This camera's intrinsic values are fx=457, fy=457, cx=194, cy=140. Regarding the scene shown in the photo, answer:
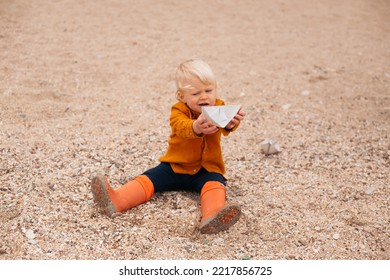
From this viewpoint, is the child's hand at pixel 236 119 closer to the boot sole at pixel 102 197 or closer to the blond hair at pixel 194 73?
the blond hair at pixel 194 73

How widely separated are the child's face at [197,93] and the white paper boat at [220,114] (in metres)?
0.15

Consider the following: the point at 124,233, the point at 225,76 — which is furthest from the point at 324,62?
the point at 124,233

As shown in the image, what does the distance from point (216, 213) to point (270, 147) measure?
1.11m

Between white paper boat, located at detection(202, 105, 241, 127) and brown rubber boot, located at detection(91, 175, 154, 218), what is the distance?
0.57 metres

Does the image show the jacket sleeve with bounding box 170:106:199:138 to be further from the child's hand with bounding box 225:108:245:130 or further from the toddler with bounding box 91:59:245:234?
the child's hand with bounding box 225:108:245:130

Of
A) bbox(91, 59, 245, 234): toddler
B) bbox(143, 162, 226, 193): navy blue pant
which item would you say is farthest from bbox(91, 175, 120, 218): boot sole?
bbox(143, 162, 226, 193): navy blue pant

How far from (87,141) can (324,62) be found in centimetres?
320

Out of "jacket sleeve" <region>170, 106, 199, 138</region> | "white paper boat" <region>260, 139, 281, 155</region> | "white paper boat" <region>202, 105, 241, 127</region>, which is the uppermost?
"white paper boat" <region>202, 105, 241, 127</region>

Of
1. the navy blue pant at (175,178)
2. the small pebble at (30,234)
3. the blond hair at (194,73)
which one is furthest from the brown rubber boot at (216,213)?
the small pebble at (30,234)

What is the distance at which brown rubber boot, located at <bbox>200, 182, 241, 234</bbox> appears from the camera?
2295 mm

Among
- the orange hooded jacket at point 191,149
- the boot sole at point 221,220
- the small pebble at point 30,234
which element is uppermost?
the orange hooded jacket at point 191,149

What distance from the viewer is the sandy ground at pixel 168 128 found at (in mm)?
2311

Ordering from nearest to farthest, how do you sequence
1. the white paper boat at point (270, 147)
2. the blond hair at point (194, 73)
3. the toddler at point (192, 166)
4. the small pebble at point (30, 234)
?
the small pebble at point (30, 234)
the toddler at point (192, 166)
the blond hair at point (194, 73)
the white paper boat at point (270, 147)
